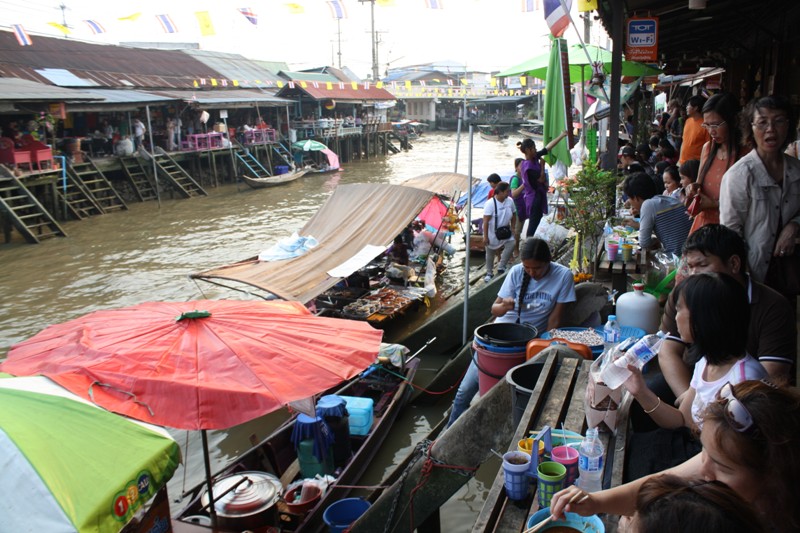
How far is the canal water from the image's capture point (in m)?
7.07

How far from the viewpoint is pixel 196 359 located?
429cm

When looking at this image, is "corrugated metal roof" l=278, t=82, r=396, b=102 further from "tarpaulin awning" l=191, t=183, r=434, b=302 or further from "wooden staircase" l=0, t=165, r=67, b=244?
"tarpaulin awning" l=191, t=183, r=434, b=302

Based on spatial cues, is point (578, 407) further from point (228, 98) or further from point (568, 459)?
point (228, 98)

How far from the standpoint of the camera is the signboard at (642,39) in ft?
24.0

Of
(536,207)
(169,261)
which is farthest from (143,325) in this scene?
(169,261)

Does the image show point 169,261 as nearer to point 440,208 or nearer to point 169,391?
point 440,208

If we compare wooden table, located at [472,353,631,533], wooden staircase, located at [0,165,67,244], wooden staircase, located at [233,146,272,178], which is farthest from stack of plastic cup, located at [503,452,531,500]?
wooden staircase, located at [233,146,272,178]

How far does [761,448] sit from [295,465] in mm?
4731

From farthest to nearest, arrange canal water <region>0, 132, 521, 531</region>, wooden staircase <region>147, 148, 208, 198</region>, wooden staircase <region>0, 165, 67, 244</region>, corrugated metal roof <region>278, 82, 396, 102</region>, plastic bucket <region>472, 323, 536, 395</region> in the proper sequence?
1. corrugated metal roof <region>278, 82, 396, 102</region>
2. wooden staircase <region>147, 148, 208, 198</region>
3. wooden staircase <region>0, 165, 67, 244</region>
4. canal water <region>0, 132, 521, 531</region>
5. plastic bucket <region>472, 323, 536, 395</region>

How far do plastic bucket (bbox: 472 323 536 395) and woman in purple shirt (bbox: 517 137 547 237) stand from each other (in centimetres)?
525

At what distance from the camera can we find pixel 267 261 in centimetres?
977

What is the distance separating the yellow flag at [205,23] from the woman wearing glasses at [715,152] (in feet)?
40.5

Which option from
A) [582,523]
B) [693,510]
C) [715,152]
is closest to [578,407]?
[582,523]

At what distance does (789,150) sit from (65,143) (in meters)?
21.5
